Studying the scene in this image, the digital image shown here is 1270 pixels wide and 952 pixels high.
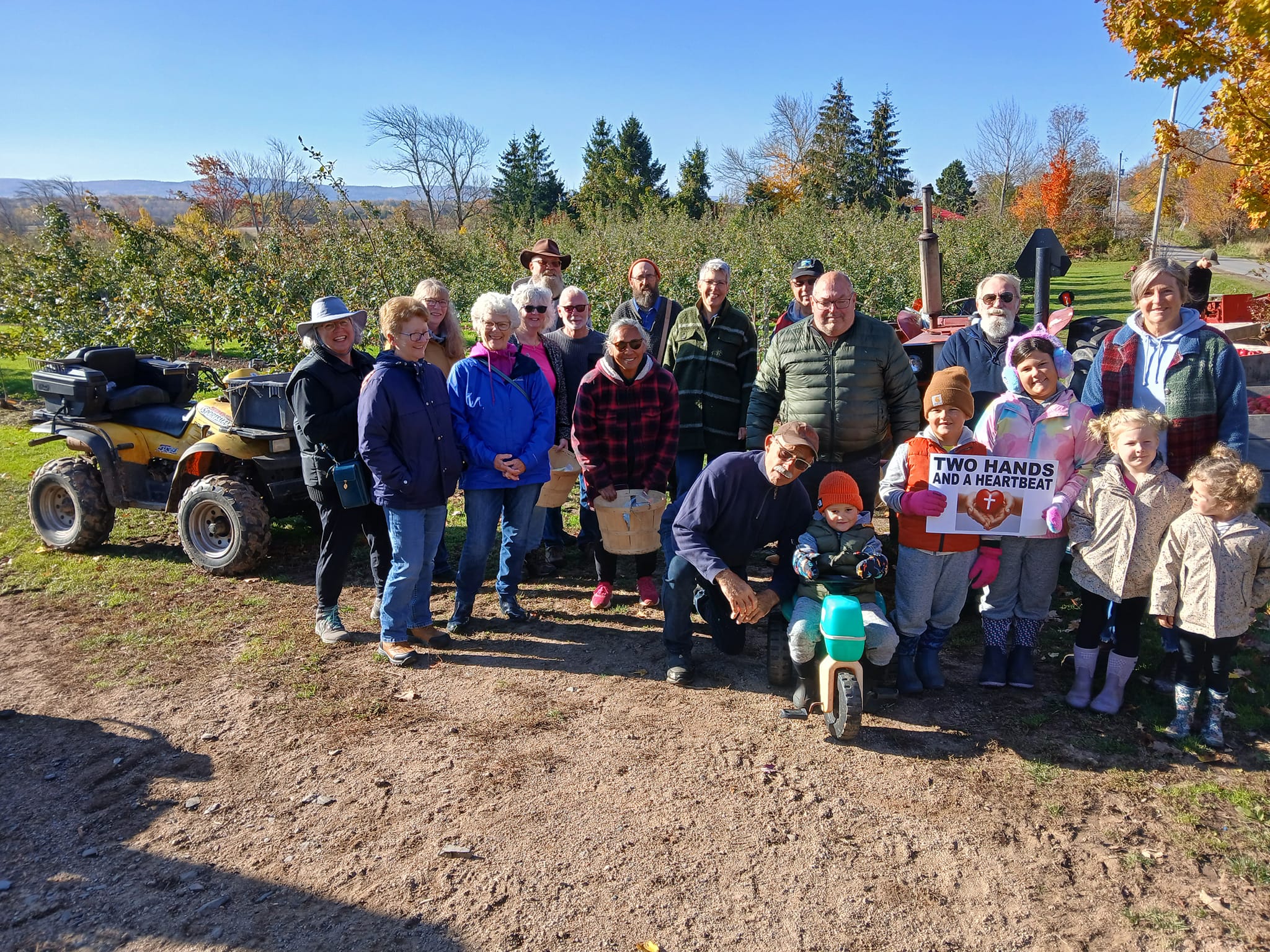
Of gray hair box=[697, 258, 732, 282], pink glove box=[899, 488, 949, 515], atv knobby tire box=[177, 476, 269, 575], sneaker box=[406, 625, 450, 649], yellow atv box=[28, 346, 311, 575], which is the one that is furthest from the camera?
yellow atv box=[28, 346, 311, 575]

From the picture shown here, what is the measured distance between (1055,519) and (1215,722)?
107 centimetres

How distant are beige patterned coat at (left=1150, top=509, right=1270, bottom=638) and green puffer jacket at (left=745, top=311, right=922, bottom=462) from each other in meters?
1.44

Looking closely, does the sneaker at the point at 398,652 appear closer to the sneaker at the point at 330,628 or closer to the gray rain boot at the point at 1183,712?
the sneaker at the point at 330,628

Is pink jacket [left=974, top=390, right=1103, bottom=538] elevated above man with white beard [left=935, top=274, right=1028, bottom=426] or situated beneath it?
situated beneath

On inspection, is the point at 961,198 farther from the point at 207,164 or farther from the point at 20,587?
the point at 20,587

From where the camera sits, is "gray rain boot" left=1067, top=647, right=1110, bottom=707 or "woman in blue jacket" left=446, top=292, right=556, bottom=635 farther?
"woman in blue jacket" left=446, top=292, right=556, bottom=635

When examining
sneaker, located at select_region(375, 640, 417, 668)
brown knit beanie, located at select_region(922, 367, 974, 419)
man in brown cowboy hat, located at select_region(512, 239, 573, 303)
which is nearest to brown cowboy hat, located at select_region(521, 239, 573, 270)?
man in brown cowboy hat, located at select_region(512, 239, 573, 303)

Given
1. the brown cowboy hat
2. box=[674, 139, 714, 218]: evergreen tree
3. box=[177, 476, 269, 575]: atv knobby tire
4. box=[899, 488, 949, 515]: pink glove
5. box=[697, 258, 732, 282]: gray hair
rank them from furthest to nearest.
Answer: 1. box=[674, 139, 714, 218]: evergreen tree
2. the brown cowboy hat
3. box=[177, 476, 269, 575]: atv knobby tire
4. box=[697, 258, 732, 282]: gray hair
5. box=[899, 488, 949, 515]: pink glove

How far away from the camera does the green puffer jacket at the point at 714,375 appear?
5207mm

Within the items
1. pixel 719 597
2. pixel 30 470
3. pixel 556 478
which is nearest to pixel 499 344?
pixel 556 478

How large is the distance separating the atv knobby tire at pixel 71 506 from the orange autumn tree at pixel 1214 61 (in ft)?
34.8

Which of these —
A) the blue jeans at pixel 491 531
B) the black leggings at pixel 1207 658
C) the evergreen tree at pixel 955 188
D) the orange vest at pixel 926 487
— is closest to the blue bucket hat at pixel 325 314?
the blue jeans at pixel 491 531

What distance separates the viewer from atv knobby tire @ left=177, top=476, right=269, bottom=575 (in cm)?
563

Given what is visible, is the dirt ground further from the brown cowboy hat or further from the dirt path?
the brown cowboy hat
